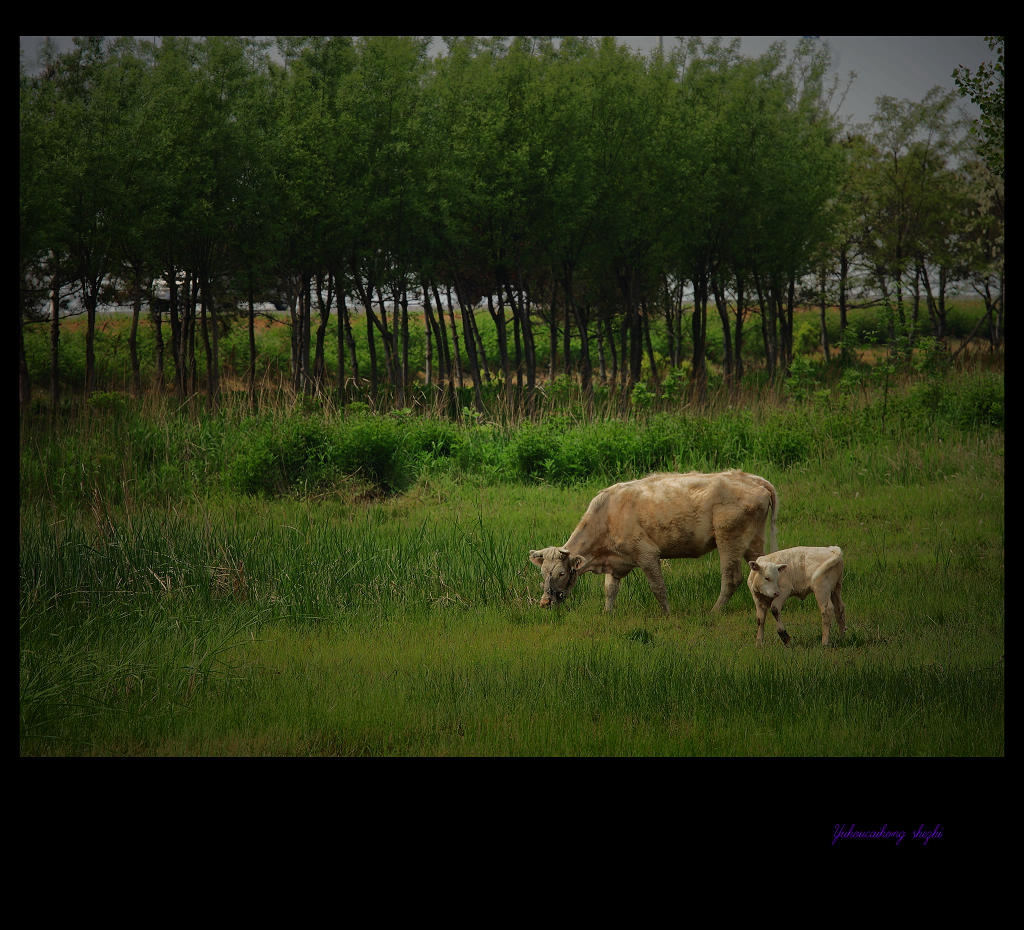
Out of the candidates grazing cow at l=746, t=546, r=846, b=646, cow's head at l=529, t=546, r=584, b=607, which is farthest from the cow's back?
grazing cow at l=746, t=546, r=846, b=646

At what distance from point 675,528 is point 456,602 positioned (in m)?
1.94

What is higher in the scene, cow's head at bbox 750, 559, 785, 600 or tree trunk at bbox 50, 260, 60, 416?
tree trunk at bbox 50, 260, 60, 416

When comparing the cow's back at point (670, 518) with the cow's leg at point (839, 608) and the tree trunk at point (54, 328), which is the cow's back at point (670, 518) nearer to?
the cow's leg at point (839, 608)

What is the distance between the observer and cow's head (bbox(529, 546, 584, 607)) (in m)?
7.45

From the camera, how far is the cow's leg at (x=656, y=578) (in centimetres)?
782

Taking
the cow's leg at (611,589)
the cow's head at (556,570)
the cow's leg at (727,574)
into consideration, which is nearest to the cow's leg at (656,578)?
the cow's leg at (611,589)

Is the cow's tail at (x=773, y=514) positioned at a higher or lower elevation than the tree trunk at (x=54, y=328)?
lower

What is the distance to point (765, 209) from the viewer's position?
25.3m

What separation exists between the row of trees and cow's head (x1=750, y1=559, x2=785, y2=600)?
20.5 ft

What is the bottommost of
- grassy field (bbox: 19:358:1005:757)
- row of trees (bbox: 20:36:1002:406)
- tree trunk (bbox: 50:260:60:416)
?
grassy field (bbox: 19:358:1005:757)

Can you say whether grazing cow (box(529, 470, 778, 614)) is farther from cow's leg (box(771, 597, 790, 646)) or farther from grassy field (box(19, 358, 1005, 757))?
cow's leg (box(771, 597, 790, 646))

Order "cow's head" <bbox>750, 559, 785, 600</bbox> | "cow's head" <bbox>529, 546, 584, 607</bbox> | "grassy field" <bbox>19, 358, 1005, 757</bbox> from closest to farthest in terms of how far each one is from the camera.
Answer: "grassy field" <bbox>19, 358, 1005, 757</bbox> < "cow's head" <bbox>750, 559, 785, 600</bbox> < "cow's head" <bbox>529, 546, 584, 607</bbox>

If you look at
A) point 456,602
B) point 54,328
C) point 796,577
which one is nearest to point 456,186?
point 54,328

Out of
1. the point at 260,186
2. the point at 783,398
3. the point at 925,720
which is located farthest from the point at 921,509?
the point at 260,186
